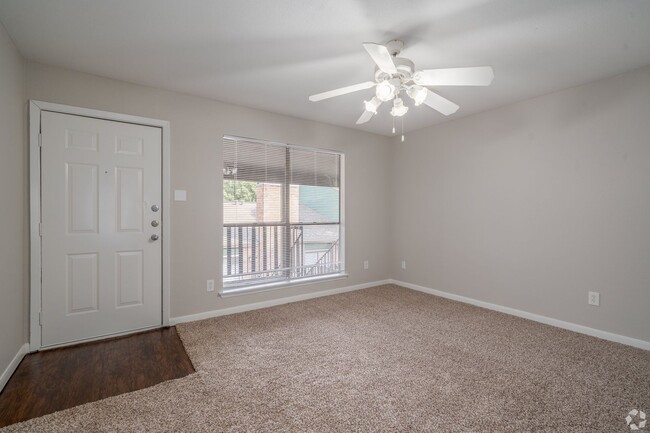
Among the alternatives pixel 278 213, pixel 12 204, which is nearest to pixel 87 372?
pixel 12 204

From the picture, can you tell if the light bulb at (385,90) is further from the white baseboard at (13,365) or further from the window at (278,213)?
the white baseboard at (13,365)

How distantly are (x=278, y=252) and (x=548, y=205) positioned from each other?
10.1ft

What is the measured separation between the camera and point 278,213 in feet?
12.7

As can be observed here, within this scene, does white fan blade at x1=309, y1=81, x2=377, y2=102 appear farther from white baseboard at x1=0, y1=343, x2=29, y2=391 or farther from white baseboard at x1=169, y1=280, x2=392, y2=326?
white baseboard at x1=0, y1=343, x2=29, y2=391

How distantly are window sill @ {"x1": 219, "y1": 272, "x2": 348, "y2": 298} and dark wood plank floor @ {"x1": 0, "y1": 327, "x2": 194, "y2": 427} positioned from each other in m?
0.76

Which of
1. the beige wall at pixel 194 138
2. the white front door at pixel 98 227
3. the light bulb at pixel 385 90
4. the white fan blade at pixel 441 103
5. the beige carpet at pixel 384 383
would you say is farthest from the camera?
the beige wall at pixel 194 138

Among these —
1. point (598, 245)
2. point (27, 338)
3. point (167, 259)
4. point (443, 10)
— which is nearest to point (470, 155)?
point (598, 245)

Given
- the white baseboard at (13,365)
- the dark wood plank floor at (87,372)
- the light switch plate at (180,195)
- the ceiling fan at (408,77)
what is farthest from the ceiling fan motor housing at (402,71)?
the white baseboard at (13,365)

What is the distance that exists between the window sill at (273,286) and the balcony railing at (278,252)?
0.26 ft

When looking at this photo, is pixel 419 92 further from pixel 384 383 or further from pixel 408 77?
pixel 384 383

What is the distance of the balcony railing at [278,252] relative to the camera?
355cm

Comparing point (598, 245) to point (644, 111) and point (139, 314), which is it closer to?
point (644, 111)

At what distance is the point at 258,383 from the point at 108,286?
180 cm

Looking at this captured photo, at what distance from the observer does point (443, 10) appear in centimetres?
183
